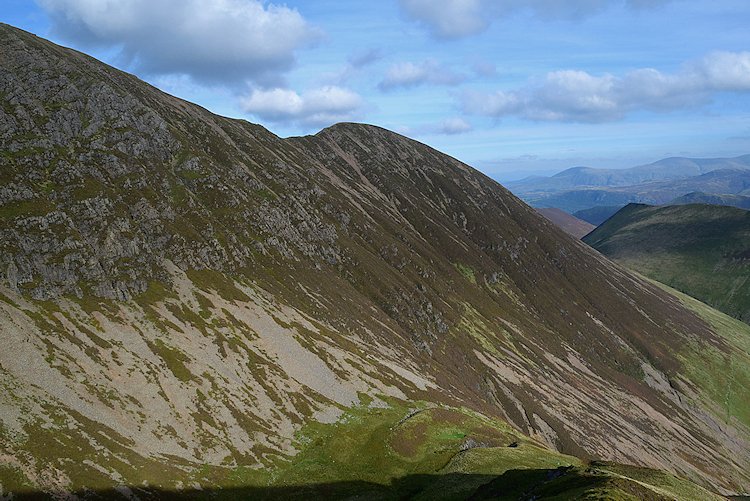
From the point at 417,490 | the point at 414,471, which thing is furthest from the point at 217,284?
the point at 417,490

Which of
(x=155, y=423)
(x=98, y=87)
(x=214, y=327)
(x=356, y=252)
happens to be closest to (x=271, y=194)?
(x=356, y=252)

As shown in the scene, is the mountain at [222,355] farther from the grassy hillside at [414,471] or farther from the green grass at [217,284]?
the green grass at [217,284]

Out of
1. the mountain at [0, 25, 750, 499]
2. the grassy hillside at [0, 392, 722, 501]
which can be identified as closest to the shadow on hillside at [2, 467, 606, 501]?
the grassy hillside at [0, 392, 722, 501]

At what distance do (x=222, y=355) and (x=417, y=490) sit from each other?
51764 mm

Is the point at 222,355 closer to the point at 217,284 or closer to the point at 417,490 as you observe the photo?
the point at 217,284

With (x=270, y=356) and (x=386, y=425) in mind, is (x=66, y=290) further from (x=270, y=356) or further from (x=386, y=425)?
(x=386, y=425)

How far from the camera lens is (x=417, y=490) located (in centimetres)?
7500

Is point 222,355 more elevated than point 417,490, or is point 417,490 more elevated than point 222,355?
point 222,355

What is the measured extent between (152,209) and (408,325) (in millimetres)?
91553

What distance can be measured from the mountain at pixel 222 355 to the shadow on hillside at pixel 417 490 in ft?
1.41

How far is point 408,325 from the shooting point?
569 ft

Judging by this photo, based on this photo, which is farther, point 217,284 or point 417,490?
point 217,284

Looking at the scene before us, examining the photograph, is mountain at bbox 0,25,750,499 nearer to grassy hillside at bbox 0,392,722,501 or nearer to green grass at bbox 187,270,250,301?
grassy hillside at bbox 0,392,722,501

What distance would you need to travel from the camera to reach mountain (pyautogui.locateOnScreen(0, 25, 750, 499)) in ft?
232
